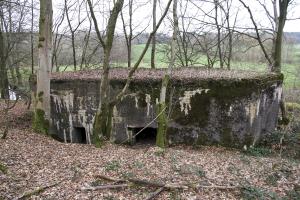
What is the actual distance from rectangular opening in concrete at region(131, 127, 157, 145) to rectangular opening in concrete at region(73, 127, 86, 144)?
223cm

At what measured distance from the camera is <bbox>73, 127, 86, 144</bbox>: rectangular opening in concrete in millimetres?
12812

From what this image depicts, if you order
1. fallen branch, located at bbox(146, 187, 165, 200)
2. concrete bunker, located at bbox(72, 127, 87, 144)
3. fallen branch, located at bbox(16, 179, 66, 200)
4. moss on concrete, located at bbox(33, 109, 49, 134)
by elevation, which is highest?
moss on concrete, located at bbox(33, 109, 49, 134)

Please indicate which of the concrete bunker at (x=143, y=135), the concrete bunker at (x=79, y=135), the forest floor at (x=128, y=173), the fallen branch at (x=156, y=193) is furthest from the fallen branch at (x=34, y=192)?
the concrete bunker at (x=79, y=135)

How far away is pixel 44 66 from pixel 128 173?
15.5ft

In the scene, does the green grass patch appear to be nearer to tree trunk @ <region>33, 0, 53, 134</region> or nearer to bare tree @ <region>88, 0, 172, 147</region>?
bare tree @ <region>88, 0, 172, 147</region>

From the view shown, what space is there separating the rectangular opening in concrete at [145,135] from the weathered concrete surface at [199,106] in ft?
1.07

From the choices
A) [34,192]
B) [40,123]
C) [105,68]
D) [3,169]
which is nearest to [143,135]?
[40,123]

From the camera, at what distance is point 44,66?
9.80 m

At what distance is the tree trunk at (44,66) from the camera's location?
376 inches

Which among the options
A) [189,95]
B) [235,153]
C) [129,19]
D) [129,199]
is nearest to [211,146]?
A: [235,153]

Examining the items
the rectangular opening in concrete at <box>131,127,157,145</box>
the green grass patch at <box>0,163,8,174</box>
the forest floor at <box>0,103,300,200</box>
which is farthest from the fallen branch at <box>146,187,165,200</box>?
the rectangular opening in concrete at <box>131,127,157,145</box>

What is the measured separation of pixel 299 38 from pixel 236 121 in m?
21.4

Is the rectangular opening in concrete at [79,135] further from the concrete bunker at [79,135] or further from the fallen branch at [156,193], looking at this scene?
the fallen branch at [156,193]

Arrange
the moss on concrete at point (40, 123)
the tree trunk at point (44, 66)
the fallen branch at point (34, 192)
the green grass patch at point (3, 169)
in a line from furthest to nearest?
the moss on concrete at point (40, 123)
the tree trunk at point (44, 66)
the green grass patch at point (3, 169)
the fallen branch at point (34, 192)
